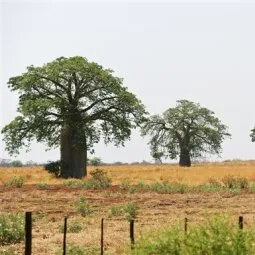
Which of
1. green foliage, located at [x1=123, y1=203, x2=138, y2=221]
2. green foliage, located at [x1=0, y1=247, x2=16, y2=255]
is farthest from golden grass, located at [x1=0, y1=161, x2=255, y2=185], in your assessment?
green foliage, located at [x1=0, y1=247, x2=16, y2=255]

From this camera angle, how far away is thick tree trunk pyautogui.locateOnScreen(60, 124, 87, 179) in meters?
37.6

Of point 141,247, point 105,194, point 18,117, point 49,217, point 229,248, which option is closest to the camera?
point 229,248

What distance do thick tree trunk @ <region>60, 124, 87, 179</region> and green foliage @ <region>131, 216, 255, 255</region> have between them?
3041 centimetres

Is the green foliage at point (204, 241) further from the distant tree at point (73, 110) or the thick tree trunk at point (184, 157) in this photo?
the thick tree trunk at point (184, 157)

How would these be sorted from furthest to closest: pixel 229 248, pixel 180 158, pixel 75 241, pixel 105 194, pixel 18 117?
pixel 180 158 → pixel 18 117 → pixel 105 194 → pixel 75 241 → pixel 229 248

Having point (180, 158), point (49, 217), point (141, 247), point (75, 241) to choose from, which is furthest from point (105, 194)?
point (180, 158)

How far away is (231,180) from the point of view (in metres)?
27.0

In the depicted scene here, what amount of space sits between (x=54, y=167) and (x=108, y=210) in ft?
70.4

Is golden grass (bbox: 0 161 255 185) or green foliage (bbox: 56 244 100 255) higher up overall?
golden grass (bbox: 0 161 255 185)

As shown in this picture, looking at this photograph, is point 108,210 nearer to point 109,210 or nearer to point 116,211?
point 109,210

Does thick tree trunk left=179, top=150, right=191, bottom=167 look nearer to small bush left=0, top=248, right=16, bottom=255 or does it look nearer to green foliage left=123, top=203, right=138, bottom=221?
green foliage left=123, top=203, right=138, bottom=221

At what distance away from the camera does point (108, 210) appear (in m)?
16.5

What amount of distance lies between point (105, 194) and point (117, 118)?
15736mm

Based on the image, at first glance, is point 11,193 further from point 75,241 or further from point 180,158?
point 180,158
